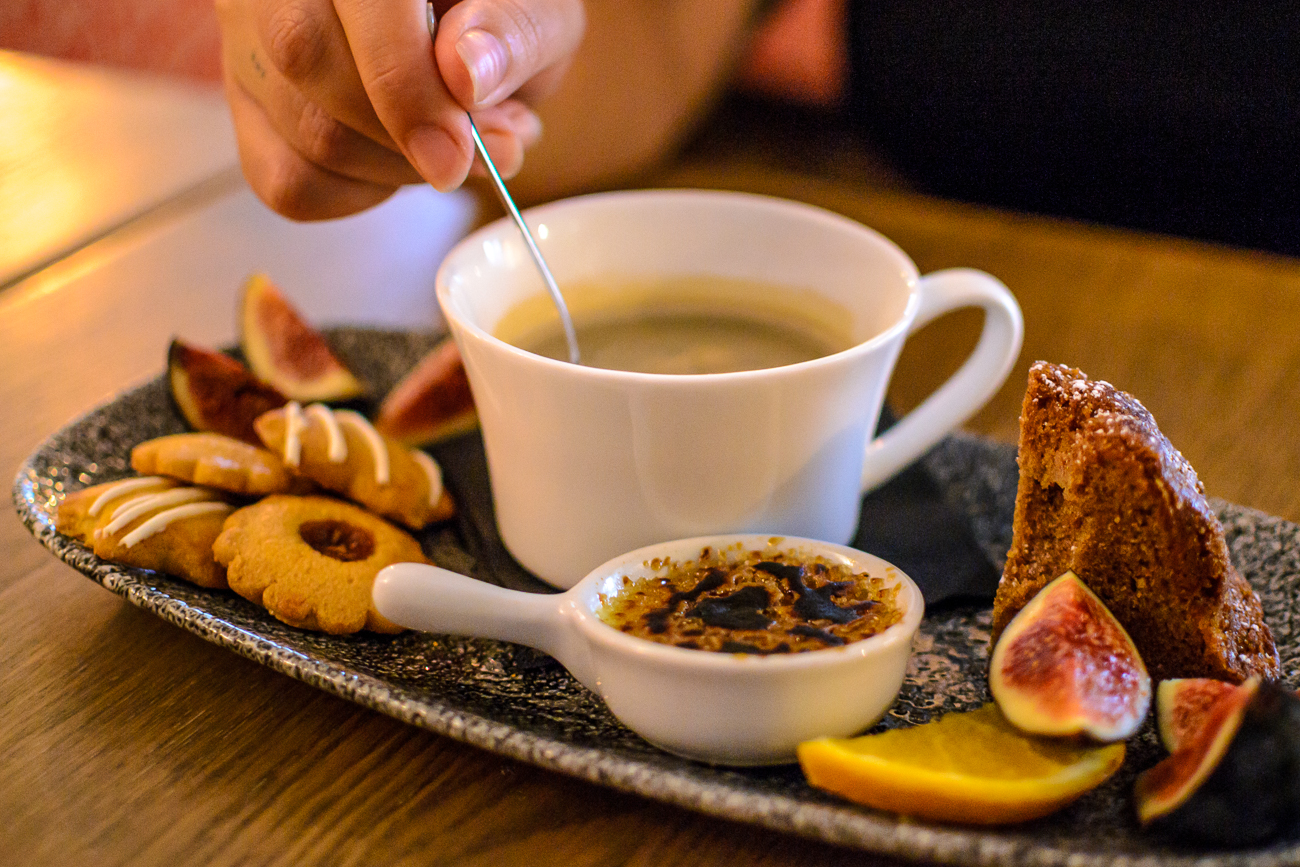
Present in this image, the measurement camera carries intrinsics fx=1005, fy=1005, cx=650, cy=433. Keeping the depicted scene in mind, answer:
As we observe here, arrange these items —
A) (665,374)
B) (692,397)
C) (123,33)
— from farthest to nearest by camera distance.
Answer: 1. (123,33)
2. (665,374)
3. (692,397)

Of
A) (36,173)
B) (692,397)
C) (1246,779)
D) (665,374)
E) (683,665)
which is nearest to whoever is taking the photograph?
(1246,779)

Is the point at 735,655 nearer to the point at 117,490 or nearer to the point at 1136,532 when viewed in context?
the point at 1136,532

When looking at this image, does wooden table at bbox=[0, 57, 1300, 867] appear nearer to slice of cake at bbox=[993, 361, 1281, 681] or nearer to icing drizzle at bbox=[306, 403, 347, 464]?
icing drizzle at bbox=[306, 403, 347, 464]

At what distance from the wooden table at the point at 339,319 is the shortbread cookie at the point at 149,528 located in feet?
0.30

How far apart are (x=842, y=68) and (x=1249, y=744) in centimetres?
317

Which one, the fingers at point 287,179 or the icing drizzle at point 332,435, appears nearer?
the icing drizzle at point 332,435

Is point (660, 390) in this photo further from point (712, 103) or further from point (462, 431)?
point (712, 103)

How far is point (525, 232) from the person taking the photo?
4.85 ft

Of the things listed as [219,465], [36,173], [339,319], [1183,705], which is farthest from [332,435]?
[36,173]

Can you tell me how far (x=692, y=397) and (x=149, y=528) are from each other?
0.70 m

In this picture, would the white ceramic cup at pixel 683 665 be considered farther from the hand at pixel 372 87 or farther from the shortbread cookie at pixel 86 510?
the hand at pixel 372 87

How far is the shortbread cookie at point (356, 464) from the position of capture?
1448mm

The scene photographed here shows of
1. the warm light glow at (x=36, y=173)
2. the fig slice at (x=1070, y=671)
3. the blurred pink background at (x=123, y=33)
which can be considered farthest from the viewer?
the blurred pink background at (x=123, y=33)

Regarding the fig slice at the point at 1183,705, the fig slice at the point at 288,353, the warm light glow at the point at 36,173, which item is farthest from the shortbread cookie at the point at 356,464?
the warm light glow at the point at 36,173
